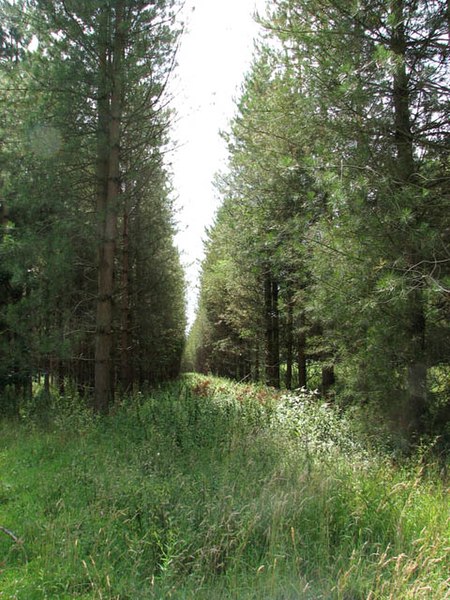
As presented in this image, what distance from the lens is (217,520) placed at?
339 centimetres

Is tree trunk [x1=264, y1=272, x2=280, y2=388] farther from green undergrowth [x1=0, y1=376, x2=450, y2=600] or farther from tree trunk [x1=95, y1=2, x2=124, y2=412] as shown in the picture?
green undergrowth [x1=0, y1=376, x2=450, y2=600]

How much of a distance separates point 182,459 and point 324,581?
259 cm

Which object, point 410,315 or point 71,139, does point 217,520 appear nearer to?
point 410,315

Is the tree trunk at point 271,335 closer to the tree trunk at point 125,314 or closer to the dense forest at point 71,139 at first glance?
the tree trunk at point 125,314

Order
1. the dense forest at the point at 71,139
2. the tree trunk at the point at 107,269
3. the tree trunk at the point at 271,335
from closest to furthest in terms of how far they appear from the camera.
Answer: the dense forest at the point at 71,139, the tree trunk at the point at 107,269, the tree trunk at the point at 271,335

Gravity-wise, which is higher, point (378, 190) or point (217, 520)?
point (378, 190)

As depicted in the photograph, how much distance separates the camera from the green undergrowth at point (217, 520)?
2.81 metres

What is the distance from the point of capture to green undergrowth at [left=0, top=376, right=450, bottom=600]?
110 inches

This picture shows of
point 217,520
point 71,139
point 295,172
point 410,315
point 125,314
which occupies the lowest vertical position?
point 217,520

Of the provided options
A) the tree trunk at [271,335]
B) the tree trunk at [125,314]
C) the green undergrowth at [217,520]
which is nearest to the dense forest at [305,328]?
the green undergrowth at [217,520]

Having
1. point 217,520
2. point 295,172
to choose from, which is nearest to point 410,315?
point 295,172

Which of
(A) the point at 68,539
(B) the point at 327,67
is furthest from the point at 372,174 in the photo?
(A) the point at 68,539

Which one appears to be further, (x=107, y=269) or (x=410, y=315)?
(x=107, y=269)

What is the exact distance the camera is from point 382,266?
551 cm
